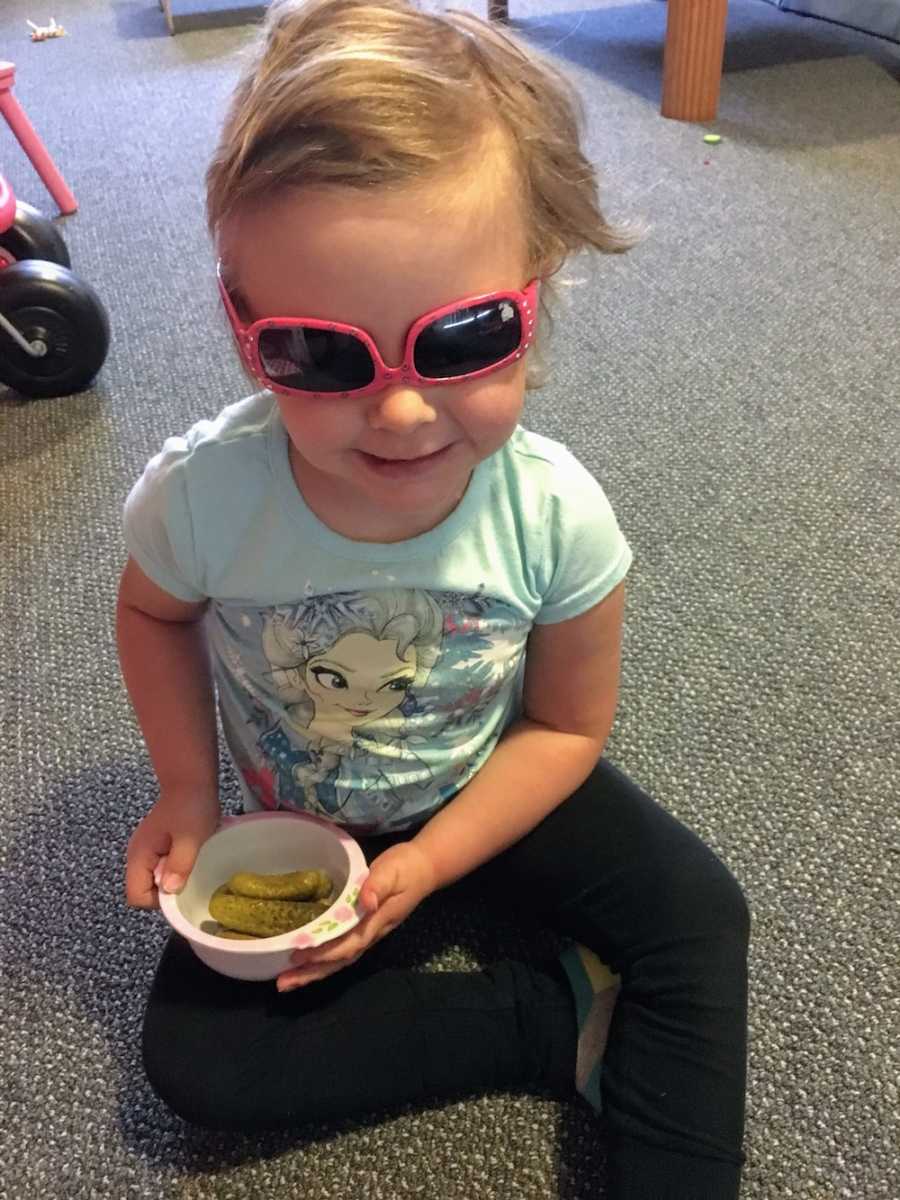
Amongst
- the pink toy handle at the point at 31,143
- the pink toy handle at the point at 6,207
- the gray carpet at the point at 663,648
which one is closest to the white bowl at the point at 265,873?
the gray carpet at the point at 663,648

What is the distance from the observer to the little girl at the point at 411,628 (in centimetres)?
47

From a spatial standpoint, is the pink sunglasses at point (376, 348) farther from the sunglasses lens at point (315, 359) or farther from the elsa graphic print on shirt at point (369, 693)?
the elsa graphic print on shirt at point (369, 693)

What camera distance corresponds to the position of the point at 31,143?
169cm

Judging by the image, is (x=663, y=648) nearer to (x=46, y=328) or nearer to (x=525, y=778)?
(x=525, y=778)

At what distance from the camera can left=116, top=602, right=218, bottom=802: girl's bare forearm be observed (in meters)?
0.67

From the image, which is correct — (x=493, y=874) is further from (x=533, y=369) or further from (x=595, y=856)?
(x=533, y=369)

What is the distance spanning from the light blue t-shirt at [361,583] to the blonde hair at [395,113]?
0.13 metres

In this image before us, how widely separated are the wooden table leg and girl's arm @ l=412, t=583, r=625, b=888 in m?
1.60

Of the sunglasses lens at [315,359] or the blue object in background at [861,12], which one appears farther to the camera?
the blue object in background at [861,12]

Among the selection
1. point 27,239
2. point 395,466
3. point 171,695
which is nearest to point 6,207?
point 27,239

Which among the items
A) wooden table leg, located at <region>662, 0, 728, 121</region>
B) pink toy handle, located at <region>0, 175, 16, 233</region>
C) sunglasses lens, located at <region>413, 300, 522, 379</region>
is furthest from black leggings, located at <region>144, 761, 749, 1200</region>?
wooden table leg, located at <region>662, 0, 728, 121</region>

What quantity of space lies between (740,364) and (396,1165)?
101 centimetres

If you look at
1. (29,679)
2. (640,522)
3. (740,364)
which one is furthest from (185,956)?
(740,364)

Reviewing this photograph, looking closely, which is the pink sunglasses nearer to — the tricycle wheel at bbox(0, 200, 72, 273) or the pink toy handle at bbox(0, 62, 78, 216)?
the tricycle wheel at bbox(0, 200, 72, 273)
